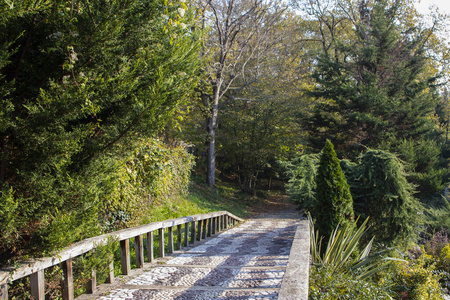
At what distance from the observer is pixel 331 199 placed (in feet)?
23.9

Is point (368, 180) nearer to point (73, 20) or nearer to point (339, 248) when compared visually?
point (339, 248)

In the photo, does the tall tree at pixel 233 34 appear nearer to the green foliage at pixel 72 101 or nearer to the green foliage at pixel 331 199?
the green foliage at pixel 331 199

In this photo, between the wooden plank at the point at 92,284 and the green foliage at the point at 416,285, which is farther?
the green foliage at the point at 416,285

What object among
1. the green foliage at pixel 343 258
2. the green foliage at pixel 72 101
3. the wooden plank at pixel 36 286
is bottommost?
the green foliage at pixel 343 258

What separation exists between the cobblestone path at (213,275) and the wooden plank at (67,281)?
38 centimetres

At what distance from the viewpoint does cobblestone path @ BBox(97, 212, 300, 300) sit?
3.84 meters

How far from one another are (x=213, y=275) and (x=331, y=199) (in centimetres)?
357

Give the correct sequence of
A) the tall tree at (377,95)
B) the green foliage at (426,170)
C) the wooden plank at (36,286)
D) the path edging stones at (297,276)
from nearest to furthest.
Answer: the path edging stones at (297,276)
the wooden plank at (36,286)
the tall tree at (377,95)
the green foliage at (426,170)

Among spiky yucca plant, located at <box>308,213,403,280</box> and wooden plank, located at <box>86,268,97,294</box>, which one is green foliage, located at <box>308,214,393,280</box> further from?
wooden plank, located at <box>86,268,97,294</box>

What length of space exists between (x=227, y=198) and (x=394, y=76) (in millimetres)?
11185

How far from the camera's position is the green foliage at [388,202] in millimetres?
9031

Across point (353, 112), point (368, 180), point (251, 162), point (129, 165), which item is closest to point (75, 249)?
point (129, 165)

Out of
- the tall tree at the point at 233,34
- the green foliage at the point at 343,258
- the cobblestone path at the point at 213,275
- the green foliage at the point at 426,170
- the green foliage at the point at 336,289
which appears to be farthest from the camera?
the tall tree at the point at 233,34

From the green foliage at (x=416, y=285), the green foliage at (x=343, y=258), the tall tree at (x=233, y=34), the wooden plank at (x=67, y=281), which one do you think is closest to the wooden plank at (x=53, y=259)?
the wooden plank at (x=67, y=281)
